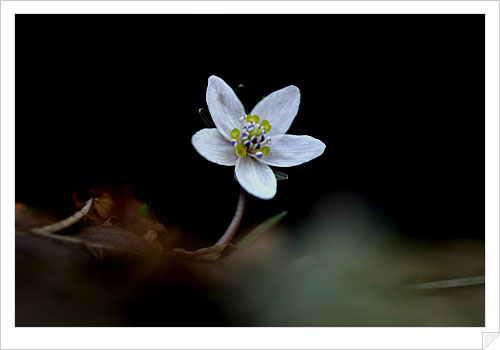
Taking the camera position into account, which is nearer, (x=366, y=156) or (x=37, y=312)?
(x=37, y=312)

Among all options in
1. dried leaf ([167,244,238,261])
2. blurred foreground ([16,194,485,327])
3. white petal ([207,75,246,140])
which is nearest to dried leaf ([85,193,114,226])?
blurred foreground ([16,194,485,327])

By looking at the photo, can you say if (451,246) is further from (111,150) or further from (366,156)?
(111,150)

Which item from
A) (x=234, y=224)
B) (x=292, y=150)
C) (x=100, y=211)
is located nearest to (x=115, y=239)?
(x=100, y=211)

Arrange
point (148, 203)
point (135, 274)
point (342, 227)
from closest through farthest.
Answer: point (135, 274)
point (148, 203)
point (342, 227)

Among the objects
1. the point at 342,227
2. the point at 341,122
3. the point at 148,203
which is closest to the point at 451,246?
the point at 342,227

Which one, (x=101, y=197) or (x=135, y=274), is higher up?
(x=101, y=197)

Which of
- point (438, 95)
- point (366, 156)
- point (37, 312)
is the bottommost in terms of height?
point (37, 312)

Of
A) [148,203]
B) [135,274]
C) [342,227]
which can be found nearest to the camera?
[135,274]

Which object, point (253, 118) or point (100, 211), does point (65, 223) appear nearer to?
point (100, 211)
